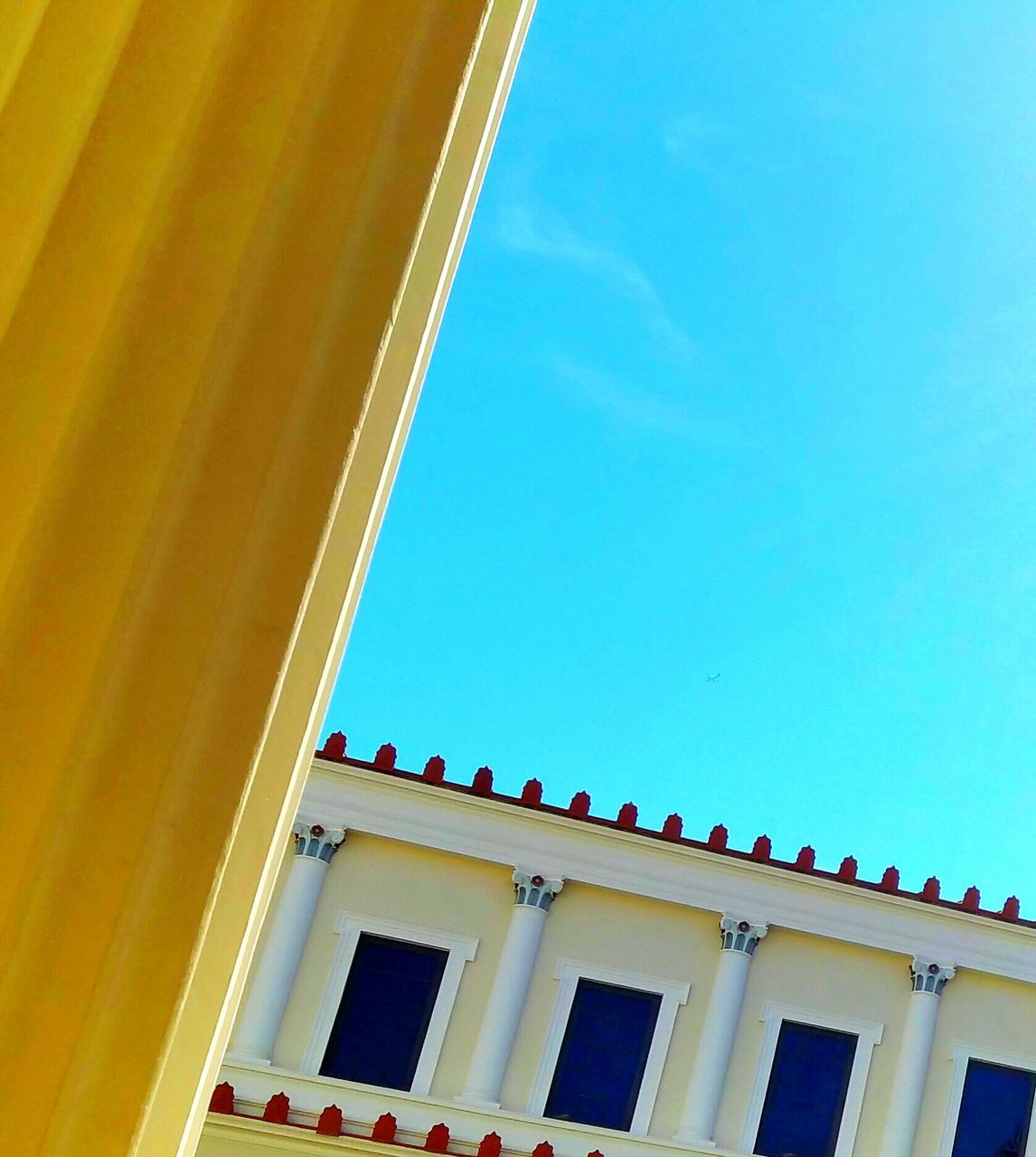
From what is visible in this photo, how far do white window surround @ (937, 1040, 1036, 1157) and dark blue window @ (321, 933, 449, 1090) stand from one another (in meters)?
5.41

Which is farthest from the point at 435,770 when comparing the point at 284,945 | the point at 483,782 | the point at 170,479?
the point at 170,479

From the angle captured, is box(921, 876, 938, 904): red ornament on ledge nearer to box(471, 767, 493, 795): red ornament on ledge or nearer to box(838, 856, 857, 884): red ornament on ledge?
box(838, 856, 857, 884): red ornament on ledge

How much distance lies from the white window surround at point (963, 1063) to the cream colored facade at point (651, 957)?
21mm

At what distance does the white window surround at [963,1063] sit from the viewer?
12992 millimetres

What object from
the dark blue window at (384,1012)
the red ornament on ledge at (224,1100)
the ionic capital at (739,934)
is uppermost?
the ionic capital at (739,934)

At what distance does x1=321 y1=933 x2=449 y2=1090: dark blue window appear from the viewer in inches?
496

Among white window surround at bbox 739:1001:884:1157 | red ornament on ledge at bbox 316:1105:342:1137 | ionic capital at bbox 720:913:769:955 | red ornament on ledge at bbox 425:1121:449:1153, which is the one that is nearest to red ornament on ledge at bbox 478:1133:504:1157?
red ornament on ledge at bbox 425:1121:449:1153

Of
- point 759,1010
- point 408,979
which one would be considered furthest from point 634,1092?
point 408,979

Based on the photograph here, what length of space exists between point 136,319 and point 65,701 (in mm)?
292

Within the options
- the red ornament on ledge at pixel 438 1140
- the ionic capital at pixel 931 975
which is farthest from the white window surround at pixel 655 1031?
the ionic capital at pixel 931 975

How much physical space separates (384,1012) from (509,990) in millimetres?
1283

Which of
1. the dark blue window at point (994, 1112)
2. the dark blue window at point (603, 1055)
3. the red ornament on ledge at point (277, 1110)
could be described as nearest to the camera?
the red ornament on ledge at point (277, 1110)

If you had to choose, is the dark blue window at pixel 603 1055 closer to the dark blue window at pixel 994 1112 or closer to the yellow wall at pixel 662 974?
the yellow wall at pixel 662 974

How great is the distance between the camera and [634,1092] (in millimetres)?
12922
